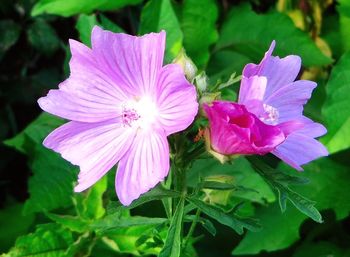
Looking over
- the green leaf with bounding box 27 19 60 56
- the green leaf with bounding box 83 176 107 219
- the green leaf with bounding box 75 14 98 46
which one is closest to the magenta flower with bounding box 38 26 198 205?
the green leaf with bounding box 83 176 107 219

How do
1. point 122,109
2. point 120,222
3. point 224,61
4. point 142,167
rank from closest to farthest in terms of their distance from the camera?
point 142,167, point 122,109, point 120,222, point 224,61

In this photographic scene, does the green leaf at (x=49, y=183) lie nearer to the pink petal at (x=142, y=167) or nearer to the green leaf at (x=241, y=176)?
the green leaf at (x=241, y=176)

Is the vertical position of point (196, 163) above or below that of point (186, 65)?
below

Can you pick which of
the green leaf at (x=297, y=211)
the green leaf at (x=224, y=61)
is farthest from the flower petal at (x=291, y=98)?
the green leaf at (x=224, y=61)

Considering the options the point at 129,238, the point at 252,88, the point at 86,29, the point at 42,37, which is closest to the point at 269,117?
A: the point at 252,88

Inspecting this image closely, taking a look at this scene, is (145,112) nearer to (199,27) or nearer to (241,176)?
(241,176)

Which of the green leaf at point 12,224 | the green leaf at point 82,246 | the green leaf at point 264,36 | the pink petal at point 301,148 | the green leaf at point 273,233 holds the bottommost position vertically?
the green leaf at point 12,224
